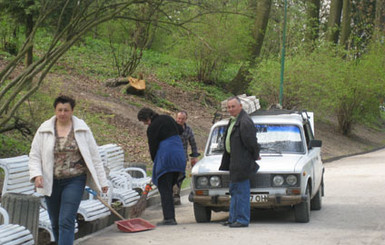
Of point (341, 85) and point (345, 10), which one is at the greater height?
point (345, 10)

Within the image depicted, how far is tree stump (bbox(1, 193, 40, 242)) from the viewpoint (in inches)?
306

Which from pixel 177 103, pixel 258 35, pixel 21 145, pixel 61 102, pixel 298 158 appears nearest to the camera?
pixel 61 102

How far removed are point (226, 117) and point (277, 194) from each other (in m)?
3.37

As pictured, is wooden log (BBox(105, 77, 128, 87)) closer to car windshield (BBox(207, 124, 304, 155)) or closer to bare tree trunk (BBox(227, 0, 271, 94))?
bare tree trunk (BBox(227, 0, 271, 94))

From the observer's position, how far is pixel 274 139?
473 inches

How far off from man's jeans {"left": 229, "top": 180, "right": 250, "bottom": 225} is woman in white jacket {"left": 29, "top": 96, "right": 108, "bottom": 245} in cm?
331

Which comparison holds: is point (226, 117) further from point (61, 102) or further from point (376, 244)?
point (61, 102)

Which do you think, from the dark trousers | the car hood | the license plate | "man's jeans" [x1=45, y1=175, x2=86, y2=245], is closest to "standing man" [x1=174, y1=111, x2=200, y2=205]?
the car hood

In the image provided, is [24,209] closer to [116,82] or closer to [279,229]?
[279,229]

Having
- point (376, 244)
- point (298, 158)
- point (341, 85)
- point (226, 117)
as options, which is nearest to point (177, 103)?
point (341, 85)

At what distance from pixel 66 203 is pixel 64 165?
1.20ft

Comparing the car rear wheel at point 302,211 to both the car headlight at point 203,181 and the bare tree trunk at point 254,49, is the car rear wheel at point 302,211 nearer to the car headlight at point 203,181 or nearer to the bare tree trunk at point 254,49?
the car headlight at point 203,181

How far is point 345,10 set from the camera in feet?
154

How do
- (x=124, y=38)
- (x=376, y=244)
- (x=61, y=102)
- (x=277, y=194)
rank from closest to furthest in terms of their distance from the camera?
(x=61, y=102), (x=376, y=244), (x=277, y=194), (x=124, y=38)
